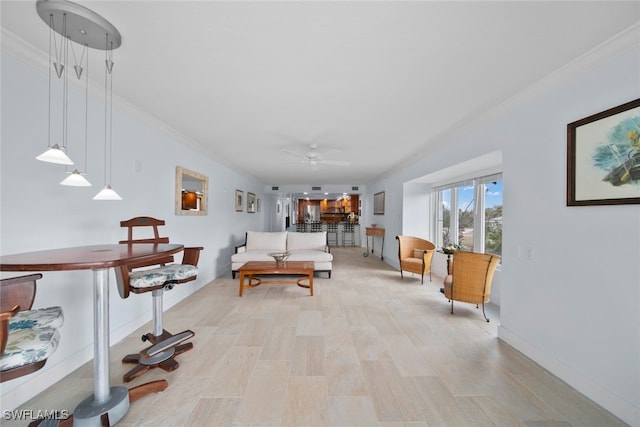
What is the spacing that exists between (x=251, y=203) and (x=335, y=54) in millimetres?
6058

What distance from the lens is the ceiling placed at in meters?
1.37

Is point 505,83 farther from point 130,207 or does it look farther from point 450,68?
point 130,207

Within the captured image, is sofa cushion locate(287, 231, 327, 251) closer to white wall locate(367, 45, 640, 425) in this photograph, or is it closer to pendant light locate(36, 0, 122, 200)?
white wall locate(367, 45, 640, 425)

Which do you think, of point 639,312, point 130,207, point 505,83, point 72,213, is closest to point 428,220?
point 505,83

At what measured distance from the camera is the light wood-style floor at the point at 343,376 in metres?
1.56

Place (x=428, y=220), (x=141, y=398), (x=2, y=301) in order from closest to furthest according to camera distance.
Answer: (x=2, y=301), (x=141, y=398), (x=428, y=220)

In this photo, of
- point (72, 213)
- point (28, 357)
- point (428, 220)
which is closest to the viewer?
point (28, 357)

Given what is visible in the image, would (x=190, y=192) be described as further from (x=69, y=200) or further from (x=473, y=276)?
(x=473, y=276)

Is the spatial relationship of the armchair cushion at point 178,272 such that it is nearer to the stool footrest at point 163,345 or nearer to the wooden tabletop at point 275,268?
the stool footrest at point 163,345

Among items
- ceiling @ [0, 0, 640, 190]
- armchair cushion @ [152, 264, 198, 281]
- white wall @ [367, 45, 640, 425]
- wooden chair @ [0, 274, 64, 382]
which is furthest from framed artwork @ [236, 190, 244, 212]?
white wall @ [367, 45, 640, 425]

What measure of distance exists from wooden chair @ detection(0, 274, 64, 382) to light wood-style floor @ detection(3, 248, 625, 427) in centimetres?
82

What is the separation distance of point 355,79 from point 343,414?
2434 mm

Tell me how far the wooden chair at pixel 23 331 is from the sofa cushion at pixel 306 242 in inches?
170

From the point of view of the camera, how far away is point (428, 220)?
5.53 m
